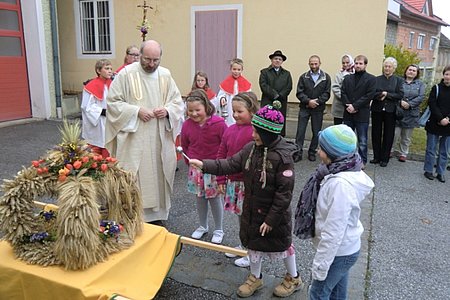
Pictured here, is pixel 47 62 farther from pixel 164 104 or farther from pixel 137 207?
pixel 137 207

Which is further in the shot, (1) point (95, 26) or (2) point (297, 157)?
(1) point (95, 26)

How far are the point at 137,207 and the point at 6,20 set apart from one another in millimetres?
8883

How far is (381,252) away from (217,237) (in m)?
1.64

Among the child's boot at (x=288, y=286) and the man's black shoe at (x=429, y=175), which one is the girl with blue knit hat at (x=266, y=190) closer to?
the child's boot at (x=288, y=286)

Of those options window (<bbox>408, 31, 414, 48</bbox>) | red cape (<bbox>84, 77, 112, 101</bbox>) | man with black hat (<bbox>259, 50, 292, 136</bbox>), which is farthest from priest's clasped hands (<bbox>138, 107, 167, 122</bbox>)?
window (<bbox>408, 31, 414, 48</bbox>)

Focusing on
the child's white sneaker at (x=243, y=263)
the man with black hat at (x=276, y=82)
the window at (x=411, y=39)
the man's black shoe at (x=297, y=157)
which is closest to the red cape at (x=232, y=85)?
the man with black hat at (x=276, y=82)

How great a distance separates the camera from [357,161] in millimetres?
2471

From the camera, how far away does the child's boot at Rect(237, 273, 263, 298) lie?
316 cm

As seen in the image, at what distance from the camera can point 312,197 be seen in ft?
8.53

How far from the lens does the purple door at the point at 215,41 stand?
9367 millimetres

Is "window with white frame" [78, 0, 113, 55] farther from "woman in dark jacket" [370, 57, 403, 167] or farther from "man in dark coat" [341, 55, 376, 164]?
"woman in dark jacket" [370, 57, 403, 167]

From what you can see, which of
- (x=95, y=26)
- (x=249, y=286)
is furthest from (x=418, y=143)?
(x=95, y=26)

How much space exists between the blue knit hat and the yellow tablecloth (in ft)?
4.56

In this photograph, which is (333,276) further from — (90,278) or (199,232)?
(199,232)
